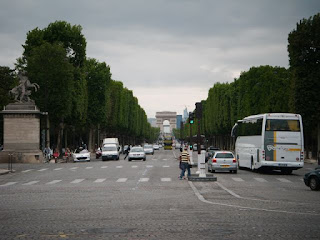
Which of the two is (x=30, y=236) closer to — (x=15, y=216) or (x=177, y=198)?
(x=15, y=216)

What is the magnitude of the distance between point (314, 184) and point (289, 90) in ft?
138

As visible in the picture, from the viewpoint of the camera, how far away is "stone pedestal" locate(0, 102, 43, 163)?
56250 mm

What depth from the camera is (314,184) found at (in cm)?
2608

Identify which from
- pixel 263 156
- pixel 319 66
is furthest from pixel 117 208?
pixel 319 66

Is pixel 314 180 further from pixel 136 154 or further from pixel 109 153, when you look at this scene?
pixel 109 153

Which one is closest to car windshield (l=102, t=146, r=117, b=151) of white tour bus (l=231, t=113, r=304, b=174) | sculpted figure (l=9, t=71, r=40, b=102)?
sculpted figure (l=9, t=71, r=40, b=102)

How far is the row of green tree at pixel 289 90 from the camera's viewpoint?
195ft

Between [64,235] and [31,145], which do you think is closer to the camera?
[64,235]

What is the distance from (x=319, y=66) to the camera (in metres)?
59.5

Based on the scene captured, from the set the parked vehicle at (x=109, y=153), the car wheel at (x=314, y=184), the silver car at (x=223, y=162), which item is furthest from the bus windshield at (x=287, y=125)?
the parked vehicle at (x=109, y=153)

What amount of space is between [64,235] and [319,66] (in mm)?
51557

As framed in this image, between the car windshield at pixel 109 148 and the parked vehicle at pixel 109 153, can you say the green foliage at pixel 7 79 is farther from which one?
the parked vehicle at pixel 109 153

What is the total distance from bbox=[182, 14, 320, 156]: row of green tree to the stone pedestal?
26070mm

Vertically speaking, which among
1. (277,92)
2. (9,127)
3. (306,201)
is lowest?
(306,201)
